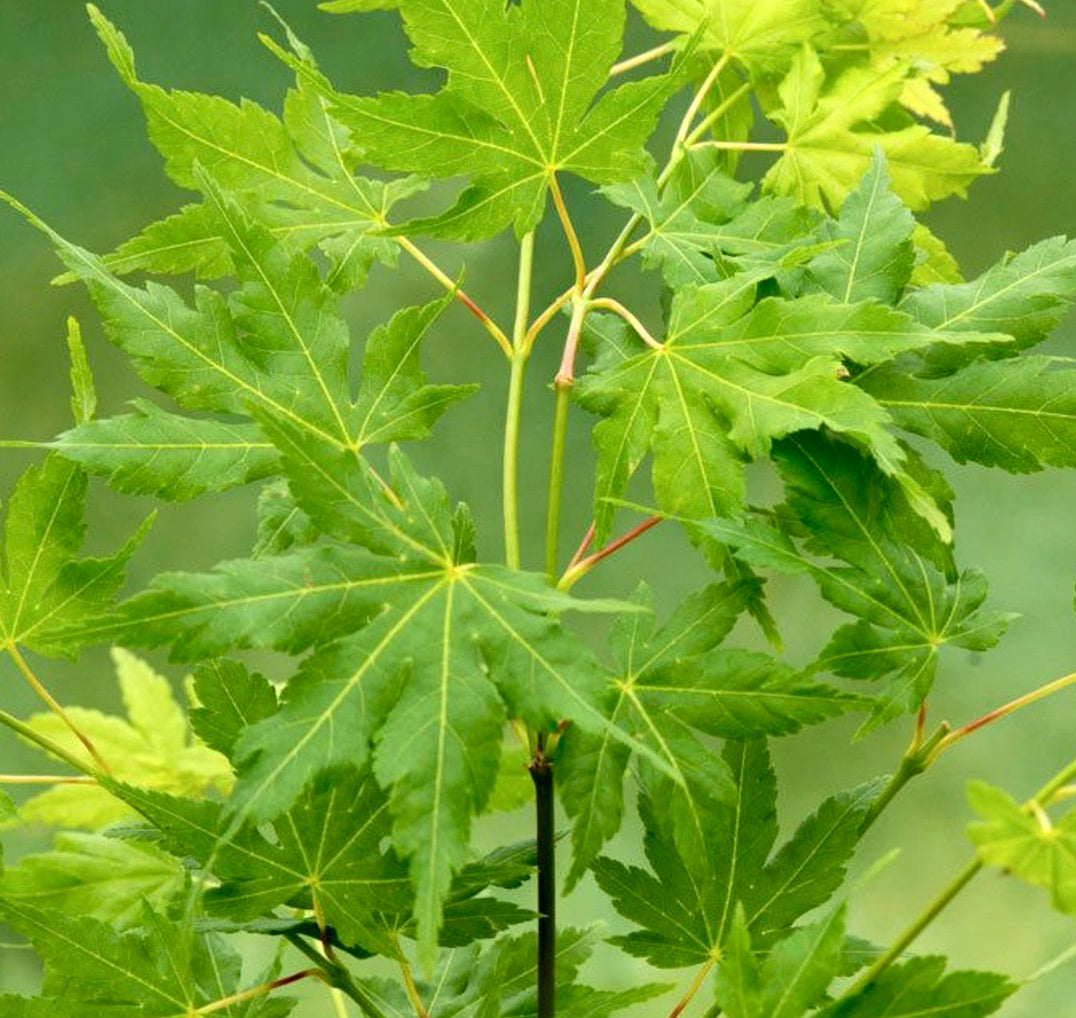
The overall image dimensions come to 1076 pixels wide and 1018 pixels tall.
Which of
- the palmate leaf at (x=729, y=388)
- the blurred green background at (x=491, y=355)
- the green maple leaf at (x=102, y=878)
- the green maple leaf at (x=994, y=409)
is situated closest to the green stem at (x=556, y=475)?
the palmate leaf at (x=729, y=388)

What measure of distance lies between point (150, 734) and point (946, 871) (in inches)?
30.7

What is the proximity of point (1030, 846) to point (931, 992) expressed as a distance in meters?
0.06

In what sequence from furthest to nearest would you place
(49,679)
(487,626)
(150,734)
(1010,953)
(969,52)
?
(49,679) → (1010,953) → (150,734) → (969,52) → (487,626)

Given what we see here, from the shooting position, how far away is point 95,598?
0.58m

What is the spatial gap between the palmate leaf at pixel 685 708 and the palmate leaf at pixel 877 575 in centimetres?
3

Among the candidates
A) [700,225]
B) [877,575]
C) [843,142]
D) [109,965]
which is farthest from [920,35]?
[109,965]

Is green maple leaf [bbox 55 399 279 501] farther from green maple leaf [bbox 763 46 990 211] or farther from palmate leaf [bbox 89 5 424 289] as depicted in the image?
green maple leaf [bbox 763 46 990 211]

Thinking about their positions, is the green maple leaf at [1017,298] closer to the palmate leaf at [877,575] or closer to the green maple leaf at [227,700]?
the palmate leaf at [877,575]

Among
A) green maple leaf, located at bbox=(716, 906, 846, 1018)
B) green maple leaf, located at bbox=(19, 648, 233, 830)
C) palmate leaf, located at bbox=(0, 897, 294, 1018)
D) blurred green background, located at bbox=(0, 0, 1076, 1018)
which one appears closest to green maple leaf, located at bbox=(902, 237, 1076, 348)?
green maple leaf, located at bbox=(716, 906, 846, 1018)

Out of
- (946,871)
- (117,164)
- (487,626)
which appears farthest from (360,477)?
(117,164)

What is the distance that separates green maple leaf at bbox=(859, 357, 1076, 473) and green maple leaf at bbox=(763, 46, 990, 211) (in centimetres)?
13

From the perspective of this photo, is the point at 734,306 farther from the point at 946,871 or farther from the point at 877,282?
the point at 946,871

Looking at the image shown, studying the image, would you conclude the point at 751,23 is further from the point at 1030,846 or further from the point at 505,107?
the point at 1030,846

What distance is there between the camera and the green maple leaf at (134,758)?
0.91 m
